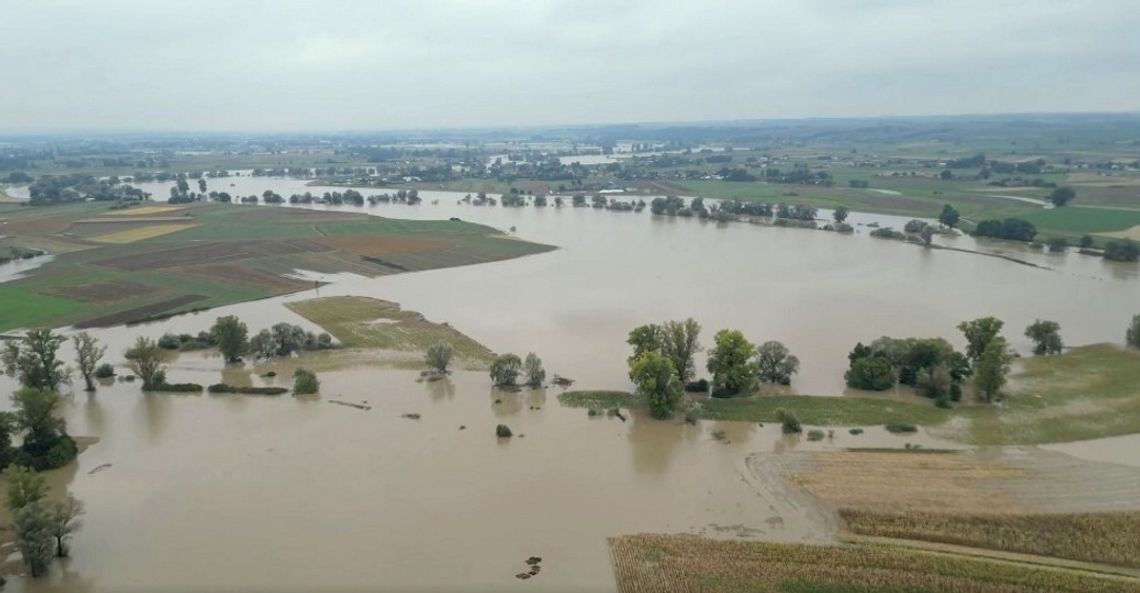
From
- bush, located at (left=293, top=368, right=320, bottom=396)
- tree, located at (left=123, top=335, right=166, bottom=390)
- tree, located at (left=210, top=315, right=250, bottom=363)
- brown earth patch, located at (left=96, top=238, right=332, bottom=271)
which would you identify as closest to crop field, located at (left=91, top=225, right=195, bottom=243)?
brown earth patch, located at (left=96, top=238, right=332, bottom=271)

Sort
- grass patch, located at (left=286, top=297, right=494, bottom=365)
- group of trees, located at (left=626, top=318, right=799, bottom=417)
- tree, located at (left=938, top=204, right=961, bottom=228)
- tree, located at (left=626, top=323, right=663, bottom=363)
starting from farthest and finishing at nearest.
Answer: tree, located at (left=938, top=204, right=961, bottom=228) < grass patch, located at (left=286, top=297, right=494, bottom=365) < tree, located at (left=626, top=323, right=663, bottom=363) < group of trees, located at (left=626, top=318, right=799, bottom=417)

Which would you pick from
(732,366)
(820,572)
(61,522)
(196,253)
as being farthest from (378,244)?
(820,572)

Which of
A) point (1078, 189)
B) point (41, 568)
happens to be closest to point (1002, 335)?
point (41, 568)

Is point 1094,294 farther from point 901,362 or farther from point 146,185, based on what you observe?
point 146,185

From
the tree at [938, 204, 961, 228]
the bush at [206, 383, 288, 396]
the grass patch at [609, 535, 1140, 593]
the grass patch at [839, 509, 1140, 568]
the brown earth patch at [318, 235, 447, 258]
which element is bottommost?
the grass patch at [609, 535, 1140, 593]

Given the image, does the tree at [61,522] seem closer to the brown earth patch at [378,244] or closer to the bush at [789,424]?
the bush at [789,424]

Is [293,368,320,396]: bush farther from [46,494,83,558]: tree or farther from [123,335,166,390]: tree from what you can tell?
[46,494,83,558]: tree
